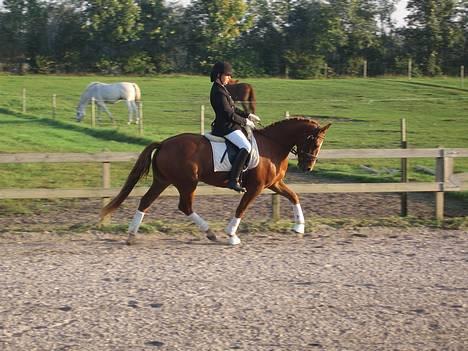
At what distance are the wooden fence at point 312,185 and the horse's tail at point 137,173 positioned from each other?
0.79 metres

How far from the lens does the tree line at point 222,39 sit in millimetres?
52062

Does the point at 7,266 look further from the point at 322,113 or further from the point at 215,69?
the point at 322,113

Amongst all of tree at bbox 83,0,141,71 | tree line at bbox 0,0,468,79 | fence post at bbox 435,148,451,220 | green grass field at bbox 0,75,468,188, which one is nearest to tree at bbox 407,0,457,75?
tree line at bbox 0,0,468,79

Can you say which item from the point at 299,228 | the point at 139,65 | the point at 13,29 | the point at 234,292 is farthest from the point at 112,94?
the point at 13,29

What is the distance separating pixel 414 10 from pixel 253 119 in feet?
165

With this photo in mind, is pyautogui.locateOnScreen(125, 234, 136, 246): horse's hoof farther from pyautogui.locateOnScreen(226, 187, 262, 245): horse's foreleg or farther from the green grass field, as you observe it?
the green grass field

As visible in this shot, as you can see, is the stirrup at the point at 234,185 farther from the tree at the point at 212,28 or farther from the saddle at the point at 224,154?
the tree at the point at 212,28

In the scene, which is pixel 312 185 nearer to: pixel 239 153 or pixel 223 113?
pixel 239 153

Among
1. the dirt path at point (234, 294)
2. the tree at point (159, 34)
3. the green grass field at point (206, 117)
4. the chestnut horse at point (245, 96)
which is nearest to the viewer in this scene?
the dirt path at point (234, 294)

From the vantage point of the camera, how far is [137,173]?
31.4ft

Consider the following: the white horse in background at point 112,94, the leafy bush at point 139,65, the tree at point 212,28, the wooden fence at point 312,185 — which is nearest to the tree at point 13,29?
the leafy bush at point 139,65

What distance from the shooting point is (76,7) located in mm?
56312

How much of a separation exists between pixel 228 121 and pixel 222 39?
46103 mm

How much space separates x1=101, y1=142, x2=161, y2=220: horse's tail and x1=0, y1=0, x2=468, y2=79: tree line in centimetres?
4204
